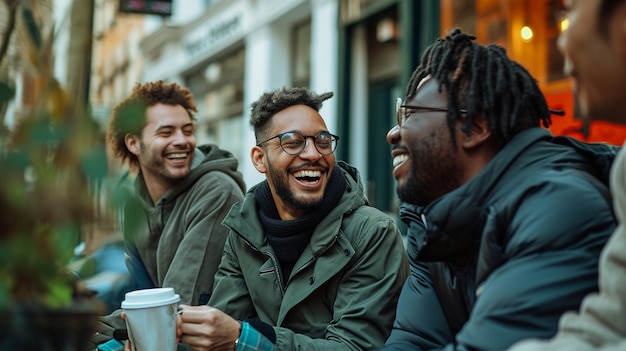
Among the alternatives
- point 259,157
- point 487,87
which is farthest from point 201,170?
point 487,87

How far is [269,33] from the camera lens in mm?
11906

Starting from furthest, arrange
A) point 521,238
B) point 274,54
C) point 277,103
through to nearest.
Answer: point 274,54 < point 277,103 < point 521,238

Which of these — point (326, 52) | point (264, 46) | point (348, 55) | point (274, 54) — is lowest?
point (348, 55)

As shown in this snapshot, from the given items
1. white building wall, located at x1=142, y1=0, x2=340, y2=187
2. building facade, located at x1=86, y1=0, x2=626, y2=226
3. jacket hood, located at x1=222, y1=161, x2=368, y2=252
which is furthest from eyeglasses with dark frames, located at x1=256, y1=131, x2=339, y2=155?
white building wall, located at x1=142, y1=0, x2=340, y2=187

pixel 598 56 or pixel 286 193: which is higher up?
pixel 598 56

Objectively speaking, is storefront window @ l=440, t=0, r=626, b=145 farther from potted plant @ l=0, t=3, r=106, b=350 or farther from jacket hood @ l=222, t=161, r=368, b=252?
potted plant @ l=0, t=3, r=106, b=350

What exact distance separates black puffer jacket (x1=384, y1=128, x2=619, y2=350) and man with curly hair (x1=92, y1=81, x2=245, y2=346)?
1.49 meters

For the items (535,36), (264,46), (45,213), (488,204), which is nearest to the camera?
(45,213)

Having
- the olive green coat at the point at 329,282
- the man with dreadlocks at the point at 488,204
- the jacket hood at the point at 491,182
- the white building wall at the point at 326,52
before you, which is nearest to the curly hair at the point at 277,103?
the olive green coat at the point at 329,282

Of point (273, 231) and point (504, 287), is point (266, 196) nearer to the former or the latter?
point (273, 231)

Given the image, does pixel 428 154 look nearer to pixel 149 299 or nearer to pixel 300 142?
pixel 149 299

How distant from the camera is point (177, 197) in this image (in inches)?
147

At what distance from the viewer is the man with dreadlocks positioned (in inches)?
63.2

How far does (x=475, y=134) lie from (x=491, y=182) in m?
0.19
